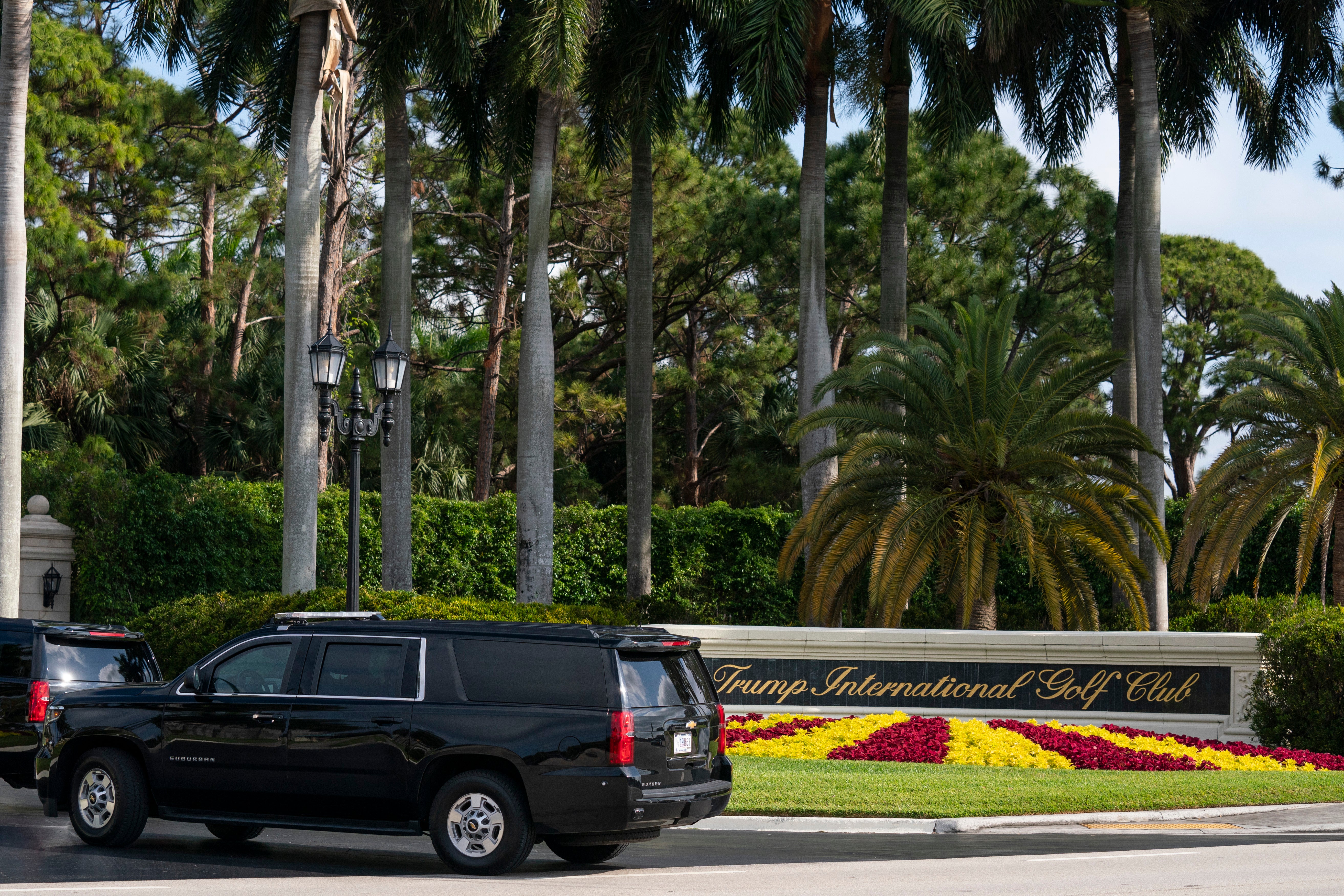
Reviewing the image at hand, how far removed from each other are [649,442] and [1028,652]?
30.6 ft

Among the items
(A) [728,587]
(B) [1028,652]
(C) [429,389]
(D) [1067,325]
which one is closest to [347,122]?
(C) [429,389]

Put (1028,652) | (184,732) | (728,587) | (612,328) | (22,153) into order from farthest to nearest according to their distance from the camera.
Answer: (612,328) → (728,587) → (22,153) → (1028,652) → (184,732)

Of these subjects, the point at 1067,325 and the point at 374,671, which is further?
the point at 1067,325

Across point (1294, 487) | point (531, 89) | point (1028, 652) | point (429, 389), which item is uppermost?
point (531, 89)

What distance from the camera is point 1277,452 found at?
19.4m

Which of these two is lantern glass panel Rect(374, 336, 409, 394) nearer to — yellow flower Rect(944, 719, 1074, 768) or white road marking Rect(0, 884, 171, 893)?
yellow flower Rect(944, 719, 1074, 768)

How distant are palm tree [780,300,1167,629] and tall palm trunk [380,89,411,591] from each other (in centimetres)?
692

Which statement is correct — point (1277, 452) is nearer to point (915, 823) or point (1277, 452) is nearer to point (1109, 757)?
Answer: point (1109, 757)

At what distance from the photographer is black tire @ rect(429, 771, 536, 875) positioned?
27.6 ft

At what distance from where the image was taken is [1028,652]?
17812 millimetres

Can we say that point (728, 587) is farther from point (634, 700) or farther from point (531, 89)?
point (634, 700)

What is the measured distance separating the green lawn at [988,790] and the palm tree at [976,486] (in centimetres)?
535

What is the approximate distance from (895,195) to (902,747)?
1330cm

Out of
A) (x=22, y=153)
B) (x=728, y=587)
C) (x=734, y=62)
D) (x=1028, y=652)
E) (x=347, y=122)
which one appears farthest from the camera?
(x=347, y=122)
